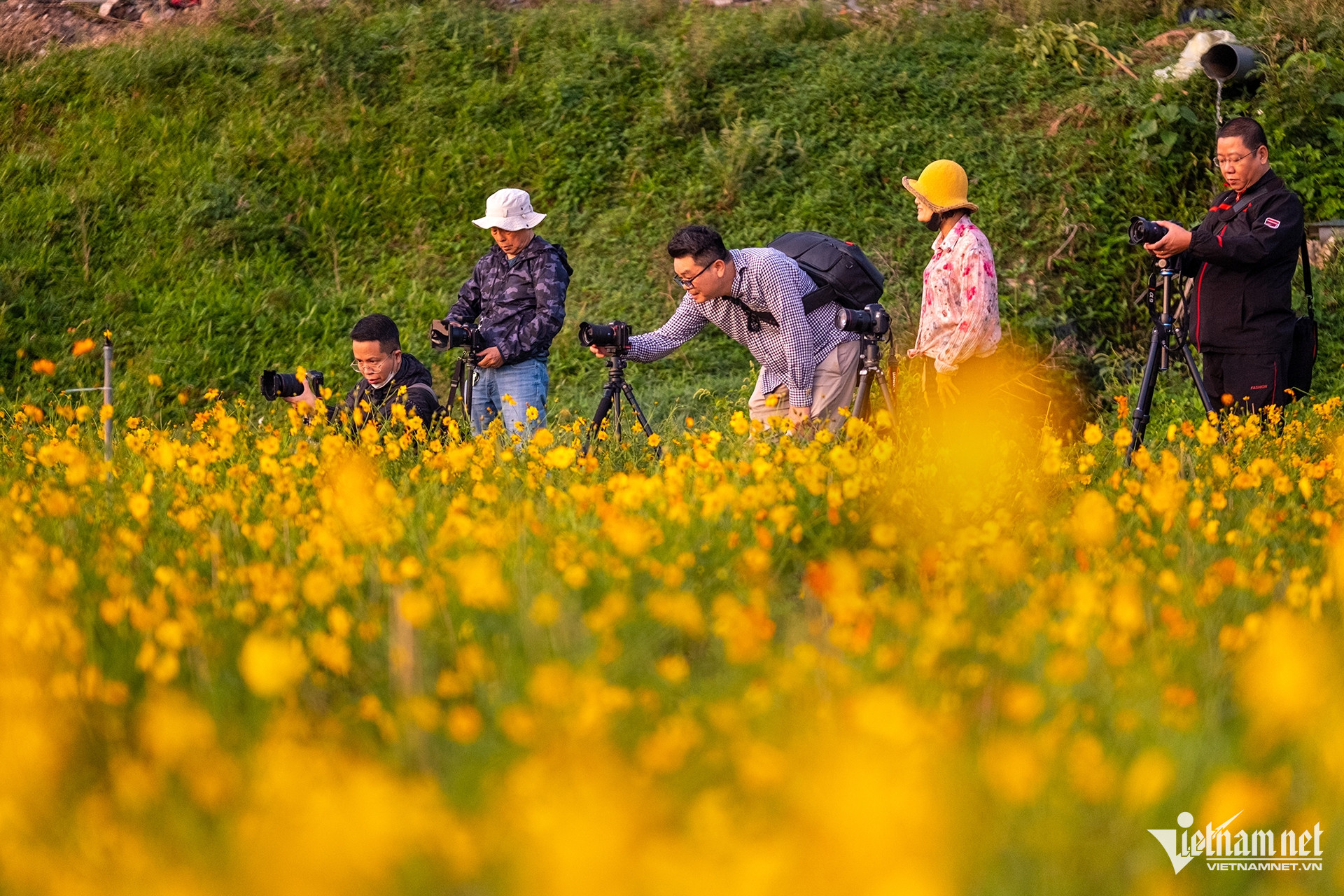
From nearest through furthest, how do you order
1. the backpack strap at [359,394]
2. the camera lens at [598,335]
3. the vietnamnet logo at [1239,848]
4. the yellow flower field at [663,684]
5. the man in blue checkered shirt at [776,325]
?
the yellow flower field at [663,684], the vietnamnet logo at [1239,848], the man in blue checkered shirt at [776,325], the camera lens at [598,335], the backpack strap at [359,394]

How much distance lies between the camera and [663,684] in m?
2.17

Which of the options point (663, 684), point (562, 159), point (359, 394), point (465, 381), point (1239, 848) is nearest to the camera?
point (1239, 848)

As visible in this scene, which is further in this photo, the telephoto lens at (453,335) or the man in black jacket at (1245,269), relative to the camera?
the telephoto lens at (453,335)

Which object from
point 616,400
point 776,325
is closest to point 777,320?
point 776,325

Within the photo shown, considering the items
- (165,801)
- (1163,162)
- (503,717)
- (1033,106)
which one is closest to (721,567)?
(503,717)

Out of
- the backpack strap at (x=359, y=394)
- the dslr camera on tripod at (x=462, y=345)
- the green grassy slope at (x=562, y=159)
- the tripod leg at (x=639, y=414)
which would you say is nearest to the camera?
the tripod leg at (x=639, y=414)

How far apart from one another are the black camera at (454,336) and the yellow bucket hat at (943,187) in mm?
2023

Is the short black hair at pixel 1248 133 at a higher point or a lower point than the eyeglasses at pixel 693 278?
higher

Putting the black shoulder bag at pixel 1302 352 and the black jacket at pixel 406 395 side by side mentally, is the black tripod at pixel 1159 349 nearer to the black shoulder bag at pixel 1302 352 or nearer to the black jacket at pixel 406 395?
the black shoulder bag at pixel 1302 352

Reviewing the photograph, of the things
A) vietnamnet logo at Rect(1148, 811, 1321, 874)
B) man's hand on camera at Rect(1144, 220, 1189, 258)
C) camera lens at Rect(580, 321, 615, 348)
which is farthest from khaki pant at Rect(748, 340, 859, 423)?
vietnamnet logo at Rect(1148, 811, 1321, 874)

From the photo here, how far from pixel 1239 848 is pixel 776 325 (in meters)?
3.47

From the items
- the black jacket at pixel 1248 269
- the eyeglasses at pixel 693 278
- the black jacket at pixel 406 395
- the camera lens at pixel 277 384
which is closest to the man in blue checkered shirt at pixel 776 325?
the eyeglasses at pixel 693 278

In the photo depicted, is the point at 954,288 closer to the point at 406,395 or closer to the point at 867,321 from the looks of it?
the point at 867,321

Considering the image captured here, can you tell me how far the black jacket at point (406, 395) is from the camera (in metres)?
5.51
